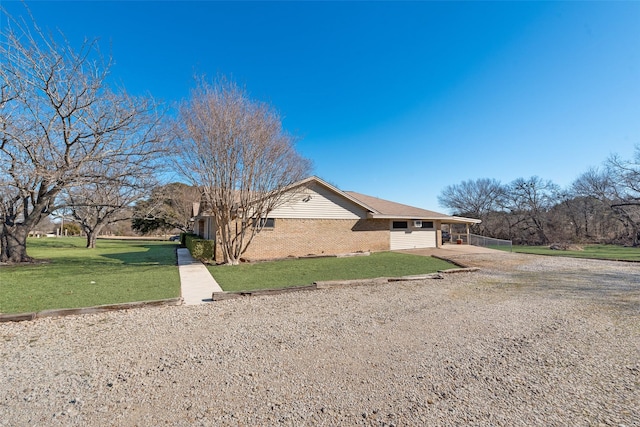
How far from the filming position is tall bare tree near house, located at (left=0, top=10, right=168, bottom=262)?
9461 mm

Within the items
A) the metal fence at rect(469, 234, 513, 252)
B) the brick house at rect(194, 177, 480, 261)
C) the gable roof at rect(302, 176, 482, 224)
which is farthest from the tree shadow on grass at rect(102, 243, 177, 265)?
the metal fence at rect(469, 234, 513, 252)

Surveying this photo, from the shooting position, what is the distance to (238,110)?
11.2 meters

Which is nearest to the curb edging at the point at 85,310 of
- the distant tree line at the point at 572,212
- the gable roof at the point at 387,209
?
the gable roof at the point at 387,209

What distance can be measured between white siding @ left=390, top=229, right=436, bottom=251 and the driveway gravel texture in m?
12.4

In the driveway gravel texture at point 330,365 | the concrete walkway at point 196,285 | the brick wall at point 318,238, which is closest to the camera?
the driveway gravel texture at point 330,365

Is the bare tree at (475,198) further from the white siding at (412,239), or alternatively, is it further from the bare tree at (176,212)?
the bare tree at (176,212)

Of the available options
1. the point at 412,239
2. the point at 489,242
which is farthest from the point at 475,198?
the point at 412,239

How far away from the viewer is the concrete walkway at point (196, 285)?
7070 mm

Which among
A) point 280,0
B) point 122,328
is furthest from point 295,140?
point 122,328

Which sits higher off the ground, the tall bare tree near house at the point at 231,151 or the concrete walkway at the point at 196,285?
the tall bare tree near house at the point at 231,151

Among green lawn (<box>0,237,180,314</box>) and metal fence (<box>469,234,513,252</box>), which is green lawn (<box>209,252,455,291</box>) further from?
metal fence (<box>469,234,513,252</box>)

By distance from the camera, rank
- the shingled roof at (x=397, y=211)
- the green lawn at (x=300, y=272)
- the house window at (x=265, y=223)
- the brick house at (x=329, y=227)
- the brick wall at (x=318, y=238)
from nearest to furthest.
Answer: the green lawn at (x=300, y=272) < the house window at (x=265, y=223) < the brick wall at (x=318, y=238) < the brick house at (x=329, y=227) < the shingled roof at (x=397, y=211)

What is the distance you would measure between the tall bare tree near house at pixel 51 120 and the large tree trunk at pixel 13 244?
0.03 meters

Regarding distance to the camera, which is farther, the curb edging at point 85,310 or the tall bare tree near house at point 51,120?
the tall bare tree near house at point 51,120
